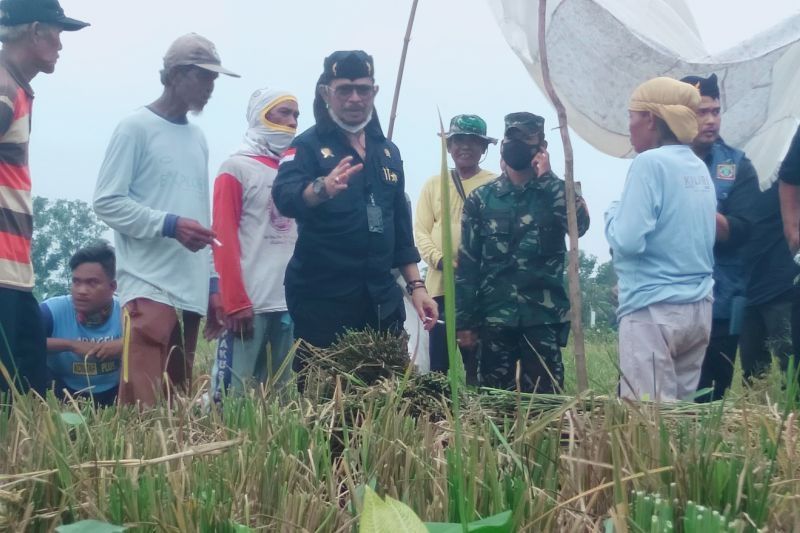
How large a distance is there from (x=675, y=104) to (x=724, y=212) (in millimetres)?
758

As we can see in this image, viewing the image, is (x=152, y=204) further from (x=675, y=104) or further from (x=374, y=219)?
(x=675, y=104)

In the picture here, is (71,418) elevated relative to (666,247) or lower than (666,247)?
lower

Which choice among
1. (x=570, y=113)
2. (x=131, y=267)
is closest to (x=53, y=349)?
(x=131, y=267)

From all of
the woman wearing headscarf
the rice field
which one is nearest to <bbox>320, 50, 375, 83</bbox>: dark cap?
the woman wearing headscarf

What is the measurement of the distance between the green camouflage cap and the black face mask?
0.06 meters

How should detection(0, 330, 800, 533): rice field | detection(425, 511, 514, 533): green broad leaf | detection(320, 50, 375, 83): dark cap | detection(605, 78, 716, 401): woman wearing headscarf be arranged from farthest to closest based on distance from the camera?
detection(320, 50, 375, 83): dark cap → detection(605, 78, 716, 401): woman wearing headscarf → detection(0, 330, 800, 533): rice field → detection(425, 511, 514, 533): green broad leaf

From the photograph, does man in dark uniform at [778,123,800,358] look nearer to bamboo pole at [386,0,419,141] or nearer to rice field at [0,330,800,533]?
rice field at [0,330,800,533]

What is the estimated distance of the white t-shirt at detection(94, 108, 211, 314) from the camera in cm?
413

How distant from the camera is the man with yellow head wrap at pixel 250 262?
4.52m

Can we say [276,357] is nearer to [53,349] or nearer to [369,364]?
[53,349]

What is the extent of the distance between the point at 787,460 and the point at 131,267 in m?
2.81

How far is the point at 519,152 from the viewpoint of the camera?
15.4ft

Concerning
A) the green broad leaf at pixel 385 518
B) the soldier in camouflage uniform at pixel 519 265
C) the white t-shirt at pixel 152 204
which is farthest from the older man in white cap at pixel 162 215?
the green broad leaf at pixel 385 518

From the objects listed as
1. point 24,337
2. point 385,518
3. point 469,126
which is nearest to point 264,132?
point 469,126
